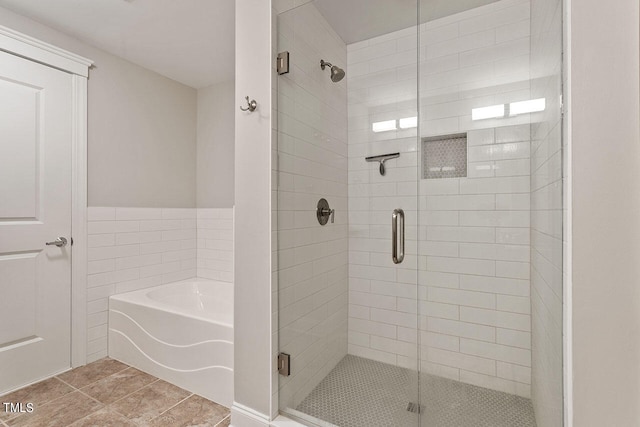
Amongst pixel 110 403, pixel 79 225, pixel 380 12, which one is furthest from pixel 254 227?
pixel 79 225

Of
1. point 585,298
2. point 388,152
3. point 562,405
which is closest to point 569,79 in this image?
point 585,298

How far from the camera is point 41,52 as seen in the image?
2127 mm

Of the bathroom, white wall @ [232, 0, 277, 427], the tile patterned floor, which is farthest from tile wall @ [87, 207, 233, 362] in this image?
white wall @ [232, 0, 277, 427]

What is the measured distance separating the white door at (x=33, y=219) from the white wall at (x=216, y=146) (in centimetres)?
117

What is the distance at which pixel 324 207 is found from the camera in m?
1.70

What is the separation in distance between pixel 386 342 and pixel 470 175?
3.30 feet

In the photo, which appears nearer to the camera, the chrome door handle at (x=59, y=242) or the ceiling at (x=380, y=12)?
the ceiling at (x=380, y=12)

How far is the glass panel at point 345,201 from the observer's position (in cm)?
160

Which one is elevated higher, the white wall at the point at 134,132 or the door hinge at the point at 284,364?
the white wall at the point at 134,132

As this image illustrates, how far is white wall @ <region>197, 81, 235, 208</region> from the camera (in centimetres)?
311

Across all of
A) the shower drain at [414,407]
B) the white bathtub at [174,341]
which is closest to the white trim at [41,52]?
the white bathtub at [174,341]

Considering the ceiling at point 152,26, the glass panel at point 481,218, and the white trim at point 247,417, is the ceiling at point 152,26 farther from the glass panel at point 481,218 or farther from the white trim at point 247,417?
the white trim at point 247,417

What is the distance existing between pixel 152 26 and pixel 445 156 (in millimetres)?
2181

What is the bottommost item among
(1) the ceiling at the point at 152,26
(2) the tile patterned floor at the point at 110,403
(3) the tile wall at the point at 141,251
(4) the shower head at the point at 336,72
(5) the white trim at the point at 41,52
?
(2) the tile patterned floor at the point at 110,403
